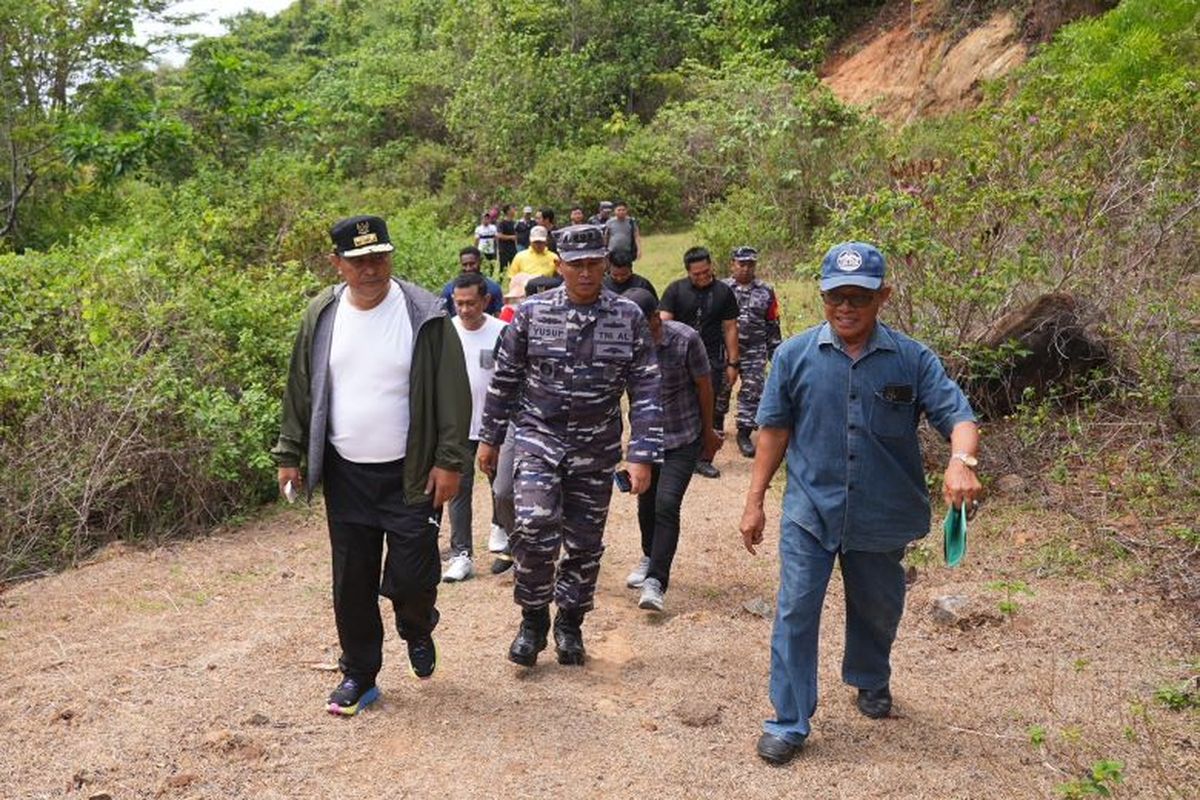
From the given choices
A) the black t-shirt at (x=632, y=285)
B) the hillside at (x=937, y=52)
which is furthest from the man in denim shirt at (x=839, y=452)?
the hillside at (x=937, y=52)

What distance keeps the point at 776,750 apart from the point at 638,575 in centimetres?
260

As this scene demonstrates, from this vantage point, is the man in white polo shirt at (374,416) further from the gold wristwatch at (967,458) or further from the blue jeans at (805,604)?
the gold wristwatch at (967,458)

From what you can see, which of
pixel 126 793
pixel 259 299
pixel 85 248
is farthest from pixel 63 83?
pixel 126 793

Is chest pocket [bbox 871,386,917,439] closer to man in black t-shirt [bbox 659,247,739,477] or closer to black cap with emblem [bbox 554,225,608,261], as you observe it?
black cap with emblem [bbox 554,225,608,261]

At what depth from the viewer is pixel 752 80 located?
77.2 feet

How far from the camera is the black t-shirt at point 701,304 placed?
358 inches

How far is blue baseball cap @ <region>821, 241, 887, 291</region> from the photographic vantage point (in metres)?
4.05

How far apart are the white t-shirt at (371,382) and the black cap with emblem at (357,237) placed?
232mm

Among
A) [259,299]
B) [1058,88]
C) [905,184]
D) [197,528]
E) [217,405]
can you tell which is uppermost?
[1058,88]

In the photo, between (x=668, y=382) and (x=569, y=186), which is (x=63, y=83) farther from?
(x=668, y=382)

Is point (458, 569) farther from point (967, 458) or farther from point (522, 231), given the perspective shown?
point (522, 231)

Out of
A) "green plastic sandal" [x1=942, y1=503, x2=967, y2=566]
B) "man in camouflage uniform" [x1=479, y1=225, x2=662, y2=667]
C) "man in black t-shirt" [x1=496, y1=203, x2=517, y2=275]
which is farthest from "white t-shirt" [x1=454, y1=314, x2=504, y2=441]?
"man in black t-shirt" [x1=496, y1=203, x2=517, y2=275]

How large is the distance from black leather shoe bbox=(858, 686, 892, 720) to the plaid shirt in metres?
2.05

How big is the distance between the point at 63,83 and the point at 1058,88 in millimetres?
13848
